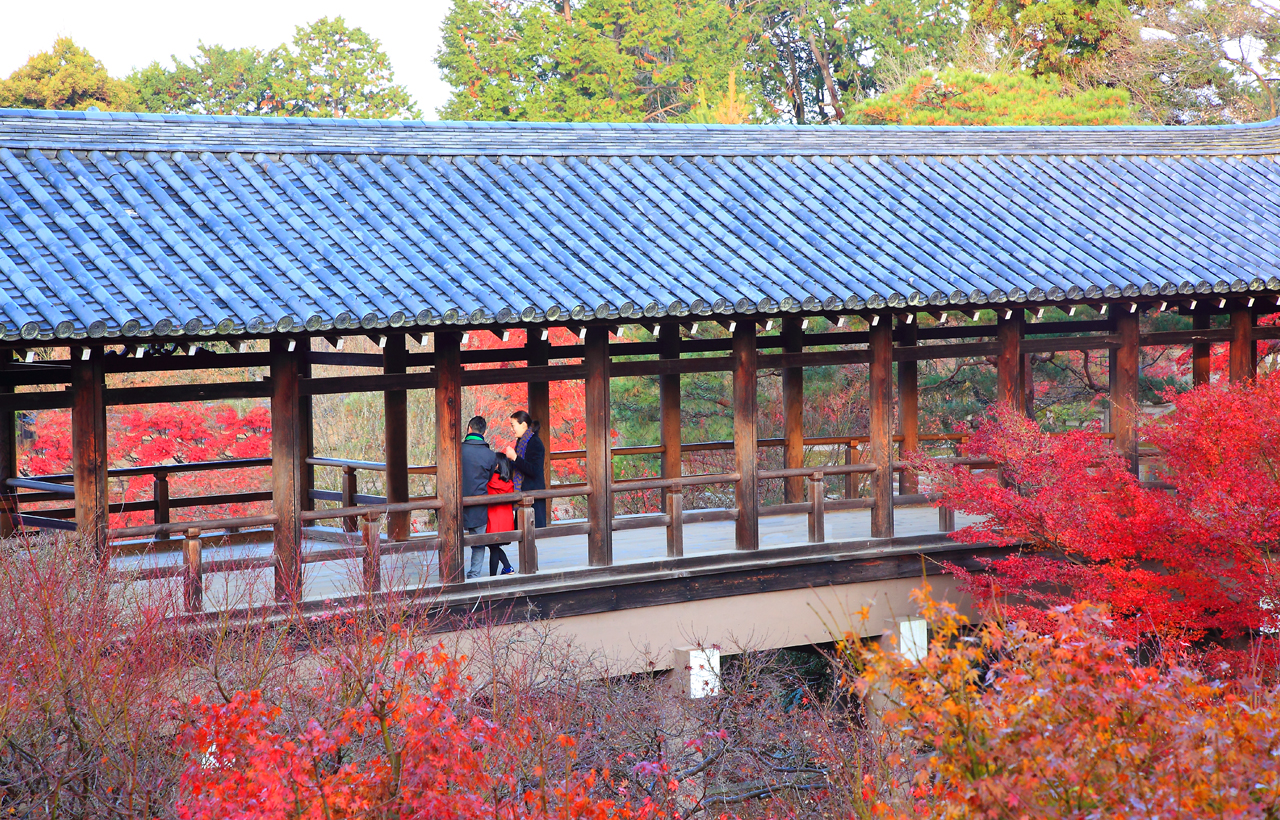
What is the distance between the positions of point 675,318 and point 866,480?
46.4 feet

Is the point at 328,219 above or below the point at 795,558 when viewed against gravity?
above

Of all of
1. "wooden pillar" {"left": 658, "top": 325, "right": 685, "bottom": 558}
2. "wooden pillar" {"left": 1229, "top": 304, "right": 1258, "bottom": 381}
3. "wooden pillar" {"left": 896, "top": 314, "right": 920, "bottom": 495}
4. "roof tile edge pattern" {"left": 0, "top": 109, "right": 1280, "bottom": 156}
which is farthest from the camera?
"wooden pillar" {"left": 896, "top": 314, "right": 920, "bottom": 495}

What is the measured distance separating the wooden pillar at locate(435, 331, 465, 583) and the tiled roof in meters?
0.65

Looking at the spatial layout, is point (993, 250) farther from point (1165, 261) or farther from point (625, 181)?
point (625, 181)

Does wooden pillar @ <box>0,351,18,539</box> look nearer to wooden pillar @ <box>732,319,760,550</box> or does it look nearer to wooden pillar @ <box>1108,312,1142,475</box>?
wooden pillar @ <box>732,319,760,550</box>

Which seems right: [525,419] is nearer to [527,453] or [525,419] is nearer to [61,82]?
[527,453]

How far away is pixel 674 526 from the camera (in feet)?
33.3

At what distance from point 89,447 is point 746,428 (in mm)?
5445

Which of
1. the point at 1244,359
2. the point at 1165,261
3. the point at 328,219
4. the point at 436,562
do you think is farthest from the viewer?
the point at 1244,359

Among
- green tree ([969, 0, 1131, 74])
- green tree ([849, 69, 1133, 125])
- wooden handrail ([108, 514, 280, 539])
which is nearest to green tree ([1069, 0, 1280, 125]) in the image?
green tree ([969, 0, 1131, 74])

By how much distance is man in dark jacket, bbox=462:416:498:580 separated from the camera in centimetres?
950

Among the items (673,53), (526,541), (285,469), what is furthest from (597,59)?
(285,469)

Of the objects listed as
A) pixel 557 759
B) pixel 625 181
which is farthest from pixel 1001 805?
pixel 625 181

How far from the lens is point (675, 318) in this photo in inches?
382
